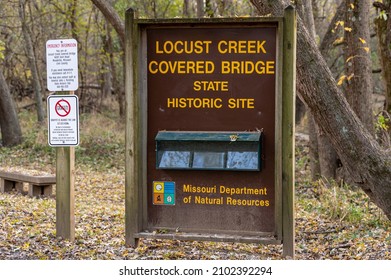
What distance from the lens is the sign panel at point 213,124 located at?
6770mm

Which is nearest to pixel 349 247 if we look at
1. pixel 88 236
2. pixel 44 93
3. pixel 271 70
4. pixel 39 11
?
pixel 271 70

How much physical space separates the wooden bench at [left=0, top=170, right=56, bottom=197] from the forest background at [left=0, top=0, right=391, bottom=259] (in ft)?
1.70

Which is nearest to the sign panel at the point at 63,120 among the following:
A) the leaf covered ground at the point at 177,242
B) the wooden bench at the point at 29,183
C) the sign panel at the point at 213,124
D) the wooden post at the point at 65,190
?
the wooden post at the point at 65,190

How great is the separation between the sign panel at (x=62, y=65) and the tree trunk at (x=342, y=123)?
2.79 meters

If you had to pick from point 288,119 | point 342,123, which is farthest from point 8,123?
point 288,119

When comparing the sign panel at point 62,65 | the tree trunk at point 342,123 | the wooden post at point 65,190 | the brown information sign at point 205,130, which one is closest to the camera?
the brown information sign at point 205,130

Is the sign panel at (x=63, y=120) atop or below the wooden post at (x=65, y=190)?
atop

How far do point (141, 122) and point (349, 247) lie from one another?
2936mm

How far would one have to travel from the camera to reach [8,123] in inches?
873

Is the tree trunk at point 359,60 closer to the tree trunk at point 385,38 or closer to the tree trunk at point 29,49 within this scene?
the tree trunk at point 385,38

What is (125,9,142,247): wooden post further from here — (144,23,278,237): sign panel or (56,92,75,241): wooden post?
(56,92,75,241): wooden post

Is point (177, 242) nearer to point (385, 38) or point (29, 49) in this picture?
point (385, 38)

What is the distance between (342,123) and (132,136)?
2800 mm

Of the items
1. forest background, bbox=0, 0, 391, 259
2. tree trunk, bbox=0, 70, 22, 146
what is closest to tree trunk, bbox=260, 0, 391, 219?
forest background, bbox=0, 0, 391, 259
